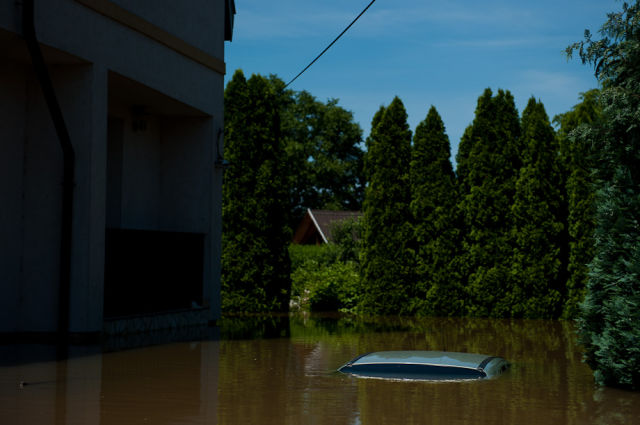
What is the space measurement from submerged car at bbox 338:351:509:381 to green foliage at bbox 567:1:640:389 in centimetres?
123

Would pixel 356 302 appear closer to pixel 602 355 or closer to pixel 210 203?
pixel 210 203

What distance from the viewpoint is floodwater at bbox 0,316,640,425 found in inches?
259

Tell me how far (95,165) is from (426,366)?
6440 mm

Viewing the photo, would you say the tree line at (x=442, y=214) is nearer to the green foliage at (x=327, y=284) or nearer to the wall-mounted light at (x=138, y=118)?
the green foliage at (x=327, y=284)

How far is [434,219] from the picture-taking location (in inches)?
806

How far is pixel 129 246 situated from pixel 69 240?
191 cm

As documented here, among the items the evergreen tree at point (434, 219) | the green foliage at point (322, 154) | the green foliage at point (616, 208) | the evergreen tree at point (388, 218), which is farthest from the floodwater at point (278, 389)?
the green foliage at point (322, 154)

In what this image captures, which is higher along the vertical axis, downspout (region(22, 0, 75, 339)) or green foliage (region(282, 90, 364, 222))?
green foliage (region(282, 90, 364, 222))

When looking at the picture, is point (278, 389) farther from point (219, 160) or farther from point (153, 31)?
point (219, 160)

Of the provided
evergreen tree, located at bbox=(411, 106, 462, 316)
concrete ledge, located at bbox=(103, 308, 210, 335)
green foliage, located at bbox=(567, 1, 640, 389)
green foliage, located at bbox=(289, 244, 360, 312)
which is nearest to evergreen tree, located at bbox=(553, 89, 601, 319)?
evergreen tree, located at bbox=(411, 106, 462, 316)

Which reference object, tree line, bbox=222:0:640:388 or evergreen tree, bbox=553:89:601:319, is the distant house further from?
evergreen tree, bbox=553:89:601:319

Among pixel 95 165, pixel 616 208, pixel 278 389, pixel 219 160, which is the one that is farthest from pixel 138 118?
pixel 616 208

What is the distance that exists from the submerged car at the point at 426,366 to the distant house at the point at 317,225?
30.1 m

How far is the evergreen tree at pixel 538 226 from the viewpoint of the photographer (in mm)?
19500
